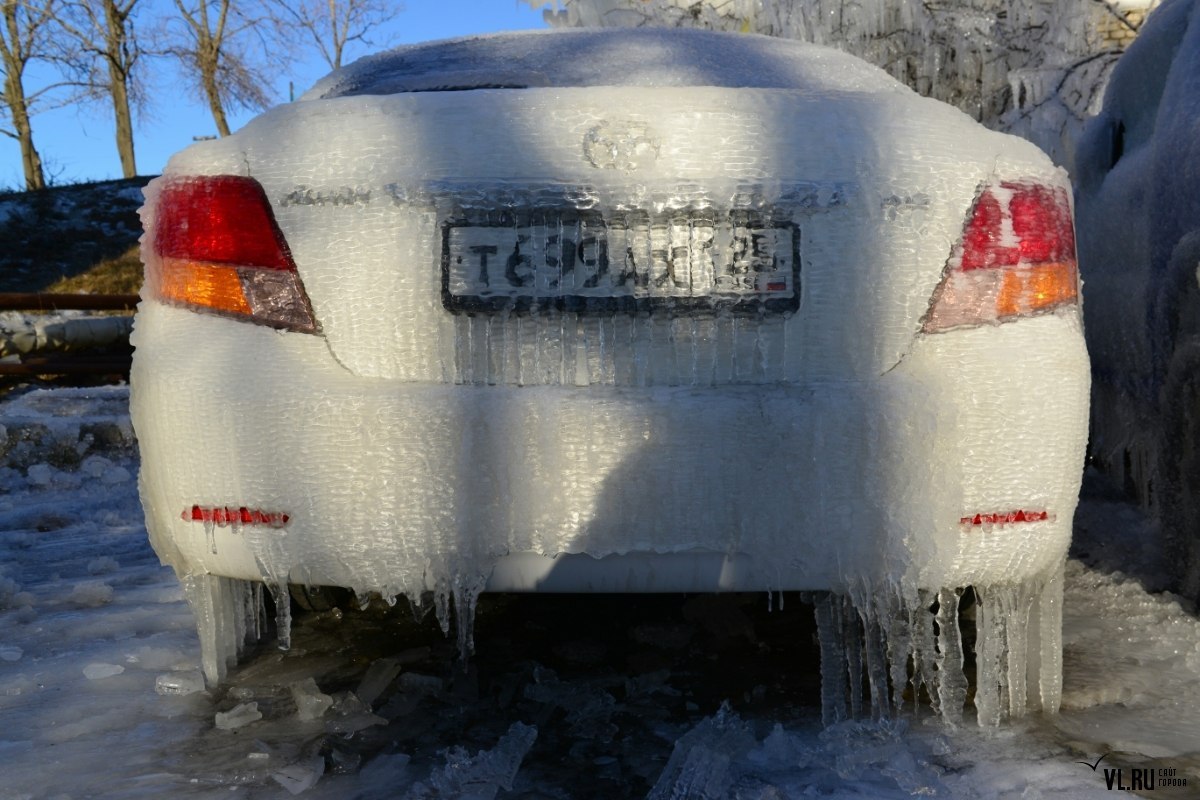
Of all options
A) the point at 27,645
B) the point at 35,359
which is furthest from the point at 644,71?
the point at 35,359

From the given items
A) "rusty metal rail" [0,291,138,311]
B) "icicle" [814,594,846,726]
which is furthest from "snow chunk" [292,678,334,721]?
"rusty metal rail" [0,291,138,311]

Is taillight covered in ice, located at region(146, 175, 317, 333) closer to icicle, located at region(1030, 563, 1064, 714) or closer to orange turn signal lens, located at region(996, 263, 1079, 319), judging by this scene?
orange turn signal lens, located at region(996, 263, 1079, 319)

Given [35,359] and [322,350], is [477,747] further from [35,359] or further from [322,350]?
[35,359]

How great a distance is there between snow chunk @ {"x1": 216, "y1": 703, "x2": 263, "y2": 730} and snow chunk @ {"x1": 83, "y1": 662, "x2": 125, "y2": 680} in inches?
16.3

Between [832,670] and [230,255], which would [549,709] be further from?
[230,255]

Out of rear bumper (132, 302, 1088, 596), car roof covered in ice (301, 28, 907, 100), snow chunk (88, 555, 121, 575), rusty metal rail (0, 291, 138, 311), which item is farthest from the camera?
rusty metal rail (0, 291, 138, 311)

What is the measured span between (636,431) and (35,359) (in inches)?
279

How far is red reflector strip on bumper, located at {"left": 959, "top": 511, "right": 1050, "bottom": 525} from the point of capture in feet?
5.63

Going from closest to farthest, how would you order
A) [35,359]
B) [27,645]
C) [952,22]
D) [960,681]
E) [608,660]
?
[960,681], [608,660], [27,645], [35,359], [952,22]

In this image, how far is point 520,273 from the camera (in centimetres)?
173

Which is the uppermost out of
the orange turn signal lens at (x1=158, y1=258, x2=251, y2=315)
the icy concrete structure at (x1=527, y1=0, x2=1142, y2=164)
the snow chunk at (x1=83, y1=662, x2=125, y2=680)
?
the icy concrete structure at (x1=527, y1=0, x2=1142, y2=164)

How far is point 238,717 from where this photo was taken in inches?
82.3

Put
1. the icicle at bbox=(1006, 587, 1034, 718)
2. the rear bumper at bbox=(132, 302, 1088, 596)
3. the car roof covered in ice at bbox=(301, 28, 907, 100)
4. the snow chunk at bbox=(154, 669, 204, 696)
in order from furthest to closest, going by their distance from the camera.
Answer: the car roof covered in ice at bbox=(301, 28, 907, 100) < the snow chunk at bbox=(154, 669, 204, 696) < the icicle at bbox=(1006, 587, 1034, 718) < the rear bumper at bbox=(132, 302, 1088, 596)

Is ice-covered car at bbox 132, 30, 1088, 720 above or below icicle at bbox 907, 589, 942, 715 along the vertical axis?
above
